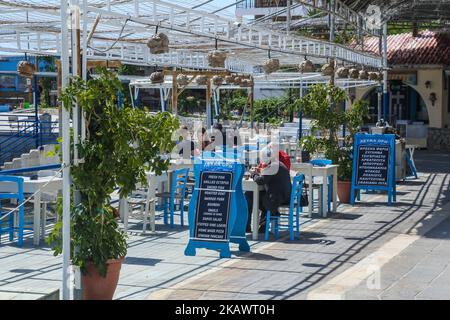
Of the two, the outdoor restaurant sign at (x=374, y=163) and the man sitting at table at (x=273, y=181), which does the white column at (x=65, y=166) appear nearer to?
the man sitting at table at (x=273, y=181)

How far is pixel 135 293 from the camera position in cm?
880

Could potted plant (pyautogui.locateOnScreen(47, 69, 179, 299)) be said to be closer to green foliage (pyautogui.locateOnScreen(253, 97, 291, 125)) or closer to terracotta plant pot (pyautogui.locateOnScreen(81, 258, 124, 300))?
terracotta plant pot (pyautogui.locateOnScreen(81, 258, 124, 300))

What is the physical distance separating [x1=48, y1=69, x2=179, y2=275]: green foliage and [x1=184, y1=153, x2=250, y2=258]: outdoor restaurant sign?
2.86 m

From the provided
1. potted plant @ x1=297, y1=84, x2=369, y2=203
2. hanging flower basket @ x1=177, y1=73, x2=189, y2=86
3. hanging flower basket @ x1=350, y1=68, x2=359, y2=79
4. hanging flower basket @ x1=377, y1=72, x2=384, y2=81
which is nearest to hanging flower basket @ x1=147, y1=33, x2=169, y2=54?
potted plant @ x1=297, y1=84, x2=369, y2=203

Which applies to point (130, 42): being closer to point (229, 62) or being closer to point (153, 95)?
point (229, 62)

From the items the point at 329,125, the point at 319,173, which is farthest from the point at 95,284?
the point at 329,125

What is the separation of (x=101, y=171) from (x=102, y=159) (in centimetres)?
13

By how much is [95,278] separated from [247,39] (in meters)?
8.66

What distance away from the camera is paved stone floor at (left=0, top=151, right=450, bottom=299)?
8852 mm

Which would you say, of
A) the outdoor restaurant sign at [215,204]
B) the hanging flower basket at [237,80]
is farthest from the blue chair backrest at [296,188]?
the hanging flower basket at [237,80]

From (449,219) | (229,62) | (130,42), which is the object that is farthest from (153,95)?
(449,219)

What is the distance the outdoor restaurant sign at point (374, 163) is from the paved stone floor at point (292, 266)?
5.63 feet

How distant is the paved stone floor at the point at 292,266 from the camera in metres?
8.85

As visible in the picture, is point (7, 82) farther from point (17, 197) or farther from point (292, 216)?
point (292, 216)
